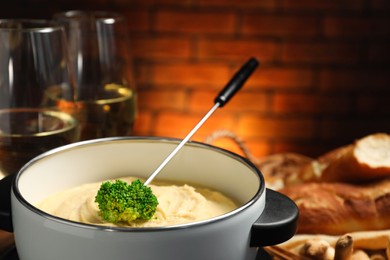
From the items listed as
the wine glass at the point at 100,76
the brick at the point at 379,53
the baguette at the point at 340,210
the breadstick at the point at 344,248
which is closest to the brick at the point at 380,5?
the brick at the point at 379,53

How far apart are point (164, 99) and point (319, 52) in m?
0.61

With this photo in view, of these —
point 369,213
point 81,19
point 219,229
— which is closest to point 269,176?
point 369,213

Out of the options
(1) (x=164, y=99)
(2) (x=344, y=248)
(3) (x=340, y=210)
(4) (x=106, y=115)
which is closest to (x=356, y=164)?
(3) (x=340, y=210)

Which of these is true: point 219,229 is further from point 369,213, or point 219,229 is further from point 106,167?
point 369,213

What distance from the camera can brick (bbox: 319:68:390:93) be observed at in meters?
2.28

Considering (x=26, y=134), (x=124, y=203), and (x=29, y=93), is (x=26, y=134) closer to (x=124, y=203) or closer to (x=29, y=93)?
(x=29, y=93)

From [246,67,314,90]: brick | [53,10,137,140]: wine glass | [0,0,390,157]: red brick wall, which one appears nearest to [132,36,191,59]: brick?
[0,0,390,157]: red brick wall

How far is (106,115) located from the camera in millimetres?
1009

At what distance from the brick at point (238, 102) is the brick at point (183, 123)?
37 millimetres

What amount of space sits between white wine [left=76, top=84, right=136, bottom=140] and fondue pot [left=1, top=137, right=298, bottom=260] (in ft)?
0.61

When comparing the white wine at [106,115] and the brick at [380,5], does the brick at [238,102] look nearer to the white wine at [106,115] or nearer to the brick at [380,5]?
the brick at [380,5]

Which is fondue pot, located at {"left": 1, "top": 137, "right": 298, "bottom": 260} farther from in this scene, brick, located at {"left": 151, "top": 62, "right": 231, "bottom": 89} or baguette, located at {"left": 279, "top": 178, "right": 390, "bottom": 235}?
brick, located at {"left": 151, "top": 62, "right": 231, "bottom": 89}

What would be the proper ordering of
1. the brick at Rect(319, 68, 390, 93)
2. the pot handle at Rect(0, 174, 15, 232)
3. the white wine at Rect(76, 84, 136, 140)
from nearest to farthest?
the pot handle at Rect(0, 174, 15, 232)
the white wine at Rect(76, 84, 136, 140)
the brick at Rect(319, 68, 390, 93)

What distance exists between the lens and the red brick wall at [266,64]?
2.20m
